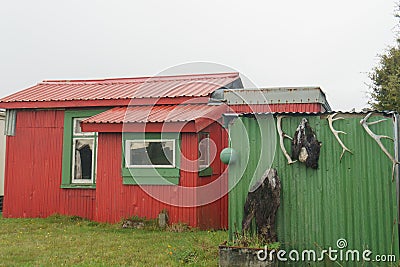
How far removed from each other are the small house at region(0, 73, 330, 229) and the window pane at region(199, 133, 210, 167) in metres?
0.02

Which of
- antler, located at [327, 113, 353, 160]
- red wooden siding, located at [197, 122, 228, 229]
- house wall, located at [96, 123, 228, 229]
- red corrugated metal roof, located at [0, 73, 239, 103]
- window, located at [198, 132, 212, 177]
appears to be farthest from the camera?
red corrugated metal roof, located at [0, 73, 239, 103]

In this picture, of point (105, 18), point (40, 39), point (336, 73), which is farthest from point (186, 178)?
point (336, 73)

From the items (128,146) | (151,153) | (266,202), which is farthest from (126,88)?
(266,202)

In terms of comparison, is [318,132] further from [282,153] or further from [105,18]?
[105,18]

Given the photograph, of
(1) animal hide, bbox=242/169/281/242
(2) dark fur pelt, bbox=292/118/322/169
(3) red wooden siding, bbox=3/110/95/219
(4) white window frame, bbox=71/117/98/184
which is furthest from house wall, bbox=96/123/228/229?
(2) dark fur pelt, bbox=292/118/322/169

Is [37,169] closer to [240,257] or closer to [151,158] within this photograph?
[151,158]

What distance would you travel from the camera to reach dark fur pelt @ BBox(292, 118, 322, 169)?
215 inches

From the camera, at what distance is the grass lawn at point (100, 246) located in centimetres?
617

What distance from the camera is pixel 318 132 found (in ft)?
18.1

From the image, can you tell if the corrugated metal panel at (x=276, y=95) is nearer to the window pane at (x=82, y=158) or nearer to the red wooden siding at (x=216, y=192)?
the red wooden siding at (x=216, y=192)

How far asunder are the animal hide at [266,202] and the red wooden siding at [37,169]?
6332 mm

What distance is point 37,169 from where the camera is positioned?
1125 cm

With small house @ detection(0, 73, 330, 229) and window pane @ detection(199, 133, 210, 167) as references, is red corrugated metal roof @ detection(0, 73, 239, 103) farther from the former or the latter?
window pane @ detection(199, 133, 210, 167)

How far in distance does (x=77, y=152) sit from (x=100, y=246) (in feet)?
14.1
